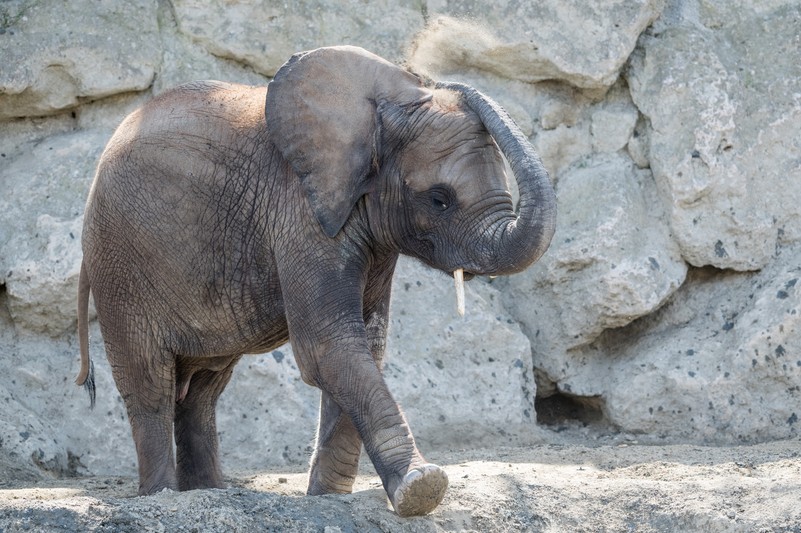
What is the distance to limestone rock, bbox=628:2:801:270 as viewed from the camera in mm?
7906

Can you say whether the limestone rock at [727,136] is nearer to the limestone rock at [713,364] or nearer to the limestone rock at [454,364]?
the limestone rock at [713,364]

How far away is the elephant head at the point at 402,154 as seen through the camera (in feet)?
16.4

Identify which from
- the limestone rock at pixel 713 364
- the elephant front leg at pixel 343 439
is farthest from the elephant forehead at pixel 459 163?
the limestone rock at pixel 713 364

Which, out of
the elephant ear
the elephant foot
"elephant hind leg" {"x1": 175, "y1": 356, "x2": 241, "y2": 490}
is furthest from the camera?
"elephant hind leg" {"x1": 175, "y1": 356, "x2": 241, "y2": 490}

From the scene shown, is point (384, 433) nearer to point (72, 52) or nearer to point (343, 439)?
point (343, 439)

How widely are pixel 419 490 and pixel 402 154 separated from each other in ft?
4.34

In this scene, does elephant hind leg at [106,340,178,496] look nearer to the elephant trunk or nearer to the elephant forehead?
the elephant forehead

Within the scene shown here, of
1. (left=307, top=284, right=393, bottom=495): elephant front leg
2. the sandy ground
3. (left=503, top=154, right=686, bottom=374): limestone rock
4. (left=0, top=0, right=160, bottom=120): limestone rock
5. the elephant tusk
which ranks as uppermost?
(left=0, top=0, right=160, bottom=120): limestone rock

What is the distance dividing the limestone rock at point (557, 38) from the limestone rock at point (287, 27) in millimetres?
404

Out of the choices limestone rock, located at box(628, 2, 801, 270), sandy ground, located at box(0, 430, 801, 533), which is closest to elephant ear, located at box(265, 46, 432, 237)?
sandy ground, located at box(0, 430, 801, 533)

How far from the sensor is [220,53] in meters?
8.13

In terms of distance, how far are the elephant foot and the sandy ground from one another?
0.05 m

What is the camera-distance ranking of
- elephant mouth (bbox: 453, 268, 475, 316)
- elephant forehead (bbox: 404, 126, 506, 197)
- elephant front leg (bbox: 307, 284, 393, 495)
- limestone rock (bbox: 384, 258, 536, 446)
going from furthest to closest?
limestone rock (bbox: 384, 258, 536, 446), elephant front leg (bbox: 307, 284, 393, 495), elephant forehead (bbox: 404, 126, 506, 197), elephant mouth (bbox: 453, 268, 475, 316)

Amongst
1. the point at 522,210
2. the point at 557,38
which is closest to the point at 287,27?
the point at 557,38
